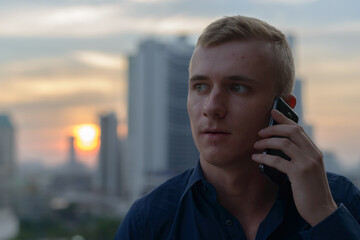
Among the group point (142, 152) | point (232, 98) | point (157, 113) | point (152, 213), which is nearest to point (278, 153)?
point (232, 98)

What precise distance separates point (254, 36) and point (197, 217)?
0.34 m

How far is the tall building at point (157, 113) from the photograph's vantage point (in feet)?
104

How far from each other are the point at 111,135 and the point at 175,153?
1133cm

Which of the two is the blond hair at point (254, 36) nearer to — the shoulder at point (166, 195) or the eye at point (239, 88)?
the eye at point (239, 88)

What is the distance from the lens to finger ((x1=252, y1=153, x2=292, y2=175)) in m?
0.79

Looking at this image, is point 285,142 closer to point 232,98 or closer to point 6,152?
point 232,98

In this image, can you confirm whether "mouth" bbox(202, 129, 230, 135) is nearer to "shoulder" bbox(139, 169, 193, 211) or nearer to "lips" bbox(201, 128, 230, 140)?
"lips" bbox(201, 128, 230, 140)

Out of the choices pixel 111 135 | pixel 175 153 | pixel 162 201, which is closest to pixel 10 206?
pixel 111 135

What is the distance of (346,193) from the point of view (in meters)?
0.91

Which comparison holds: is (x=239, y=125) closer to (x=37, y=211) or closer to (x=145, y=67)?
(x=145, y=67)

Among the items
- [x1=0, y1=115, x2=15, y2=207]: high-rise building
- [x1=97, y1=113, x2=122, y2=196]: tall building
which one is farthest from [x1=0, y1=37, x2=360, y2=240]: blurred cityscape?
[x1=97, y1=113, x2=122, y2=196]: tall building

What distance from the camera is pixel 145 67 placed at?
3164cm

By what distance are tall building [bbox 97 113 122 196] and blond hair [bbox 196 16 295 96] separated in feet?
143

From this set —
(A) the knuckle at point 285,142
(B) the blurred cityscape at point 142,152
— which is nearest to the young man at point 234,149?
(A) the knuckle at point 285,142
